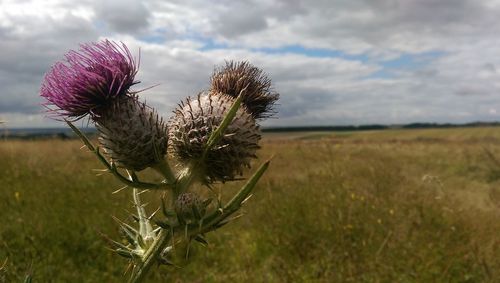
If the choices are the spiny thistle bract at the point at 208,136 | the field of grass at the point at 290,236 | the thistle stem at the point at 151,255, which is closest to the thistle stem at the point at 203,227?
the thistle stem at the point at 151,255

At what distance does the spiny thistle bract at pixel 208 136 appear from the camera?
2416mm

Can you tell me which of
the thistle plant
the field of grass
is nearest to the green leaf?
the thistle plant

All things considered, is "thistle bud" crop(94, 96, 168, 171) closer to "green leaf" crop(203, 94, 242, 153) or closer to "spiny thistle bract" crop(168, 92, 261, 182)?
"spiny thistle bract" crop(168, 92, 261, 182)

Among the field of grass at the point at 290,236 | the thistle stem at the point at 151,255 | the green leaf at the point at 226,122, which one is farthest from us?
the field of grass at the point at 290,236

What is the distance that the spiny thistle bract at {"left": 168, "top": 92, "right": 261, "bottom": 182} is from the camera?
242 cm

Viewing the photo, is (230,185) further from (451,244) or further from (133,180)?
(133,180)

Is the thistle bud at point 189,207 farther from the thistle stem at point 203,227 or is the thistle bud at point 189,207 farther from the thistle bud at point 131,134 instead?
the thistle bud at point 131,134

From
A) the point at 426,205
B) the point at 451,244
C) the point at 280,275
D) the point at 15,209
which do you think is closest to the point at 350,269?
the point at 280,275

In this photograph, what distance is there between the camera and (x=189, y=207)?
2.01m

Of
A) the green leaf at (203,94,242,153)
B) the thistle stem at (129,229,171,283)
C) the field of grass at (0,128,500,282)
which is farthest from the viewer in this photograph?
the field of grass at (0,128,500,282)

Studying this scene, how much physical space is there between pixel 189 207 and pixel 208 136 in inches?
21.0

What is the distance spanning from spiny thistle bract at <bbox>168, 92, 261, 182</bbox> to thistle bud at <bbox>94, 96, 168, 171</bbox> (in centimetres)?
11

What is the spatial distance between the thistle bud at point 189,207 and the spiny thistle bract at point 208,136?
33 centimetres

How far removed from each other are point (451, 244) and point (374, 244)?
1114mm
